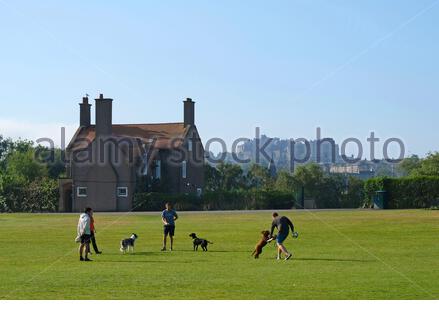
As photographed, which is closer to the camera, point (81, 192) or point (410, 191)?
point (410, 191)

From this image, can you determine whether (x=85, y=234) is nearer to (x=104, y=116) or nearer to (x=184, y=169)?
(x=104, y=116)

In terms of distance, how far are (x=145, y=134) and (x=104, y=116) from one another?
7574 mm

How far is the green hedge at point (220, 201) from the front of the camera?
7792cm

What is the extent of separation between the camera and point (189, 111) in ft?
296

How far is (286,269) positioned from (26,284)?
7.61 metres

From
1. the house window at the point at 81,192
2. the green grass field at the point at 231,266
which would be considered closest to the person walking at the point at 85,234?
the green grass field at the point at 231,266

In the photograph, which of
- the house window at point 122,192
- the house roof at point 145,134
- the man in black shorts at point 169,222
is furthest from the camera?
the house roof at point 145,134

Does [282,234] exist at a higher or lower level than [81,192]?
lower

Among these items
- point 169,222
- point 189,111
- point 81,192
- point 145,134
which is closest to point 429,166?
point 189,111

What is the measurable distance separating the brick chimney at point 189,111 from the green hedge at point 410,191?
25.1 m

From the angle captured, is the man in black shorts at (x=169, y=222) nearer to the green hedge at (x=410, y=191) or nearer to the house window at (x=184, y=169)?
the green hedge at (x=410, y=191)

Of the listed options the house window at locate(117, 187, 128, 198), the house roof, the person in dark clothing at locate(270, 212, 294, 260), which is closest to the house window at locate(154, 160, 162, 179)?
the house roof

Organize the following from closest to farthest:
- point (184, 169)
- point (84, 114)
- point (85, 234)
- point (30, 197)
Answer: point (85, 234) < point (30, 197) < point (184, 169) < point (84, 114)
